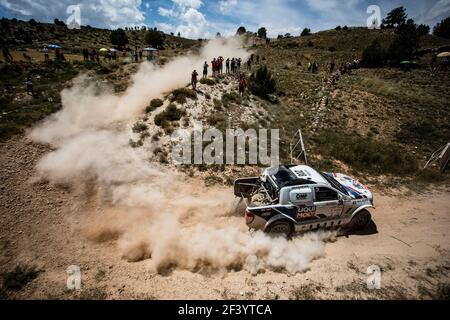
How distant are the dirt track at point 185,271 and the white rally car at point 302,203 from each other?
0.88m

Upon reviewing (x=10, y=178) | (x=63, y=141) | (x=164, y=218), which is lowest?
(x=164, y=218)

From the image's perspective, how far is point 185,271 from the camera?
7289mm

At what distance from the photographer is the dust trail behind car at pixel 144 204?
25.0 ft

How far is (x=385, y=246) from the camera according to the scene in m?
8.57

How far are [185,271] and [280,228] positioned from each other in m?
3.22

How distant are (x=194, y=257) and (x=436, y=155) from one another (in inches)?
650

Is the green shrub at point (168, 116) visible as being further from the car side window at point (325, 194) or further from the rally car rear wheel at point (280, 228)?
the car side window at point (325, 194)

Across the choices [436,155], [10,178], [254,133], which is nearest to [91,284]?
[10,178]

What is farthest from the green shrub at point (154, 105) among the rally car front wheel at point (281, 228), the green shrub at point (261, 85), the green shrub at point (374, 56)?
the green shrub at point (374, 56)

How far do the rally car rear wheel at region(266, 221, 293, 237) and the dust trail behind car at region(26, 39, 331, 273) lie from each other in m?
0.32

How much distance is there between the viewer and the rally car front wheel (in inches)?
316

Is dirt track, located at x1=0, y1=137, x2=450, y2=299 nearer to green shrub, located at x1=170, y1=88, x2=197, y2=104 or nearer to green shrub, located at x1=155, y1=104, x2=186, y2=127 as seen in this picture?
green shrub, located at x1=155, y1=104, x2=186, y2=127
